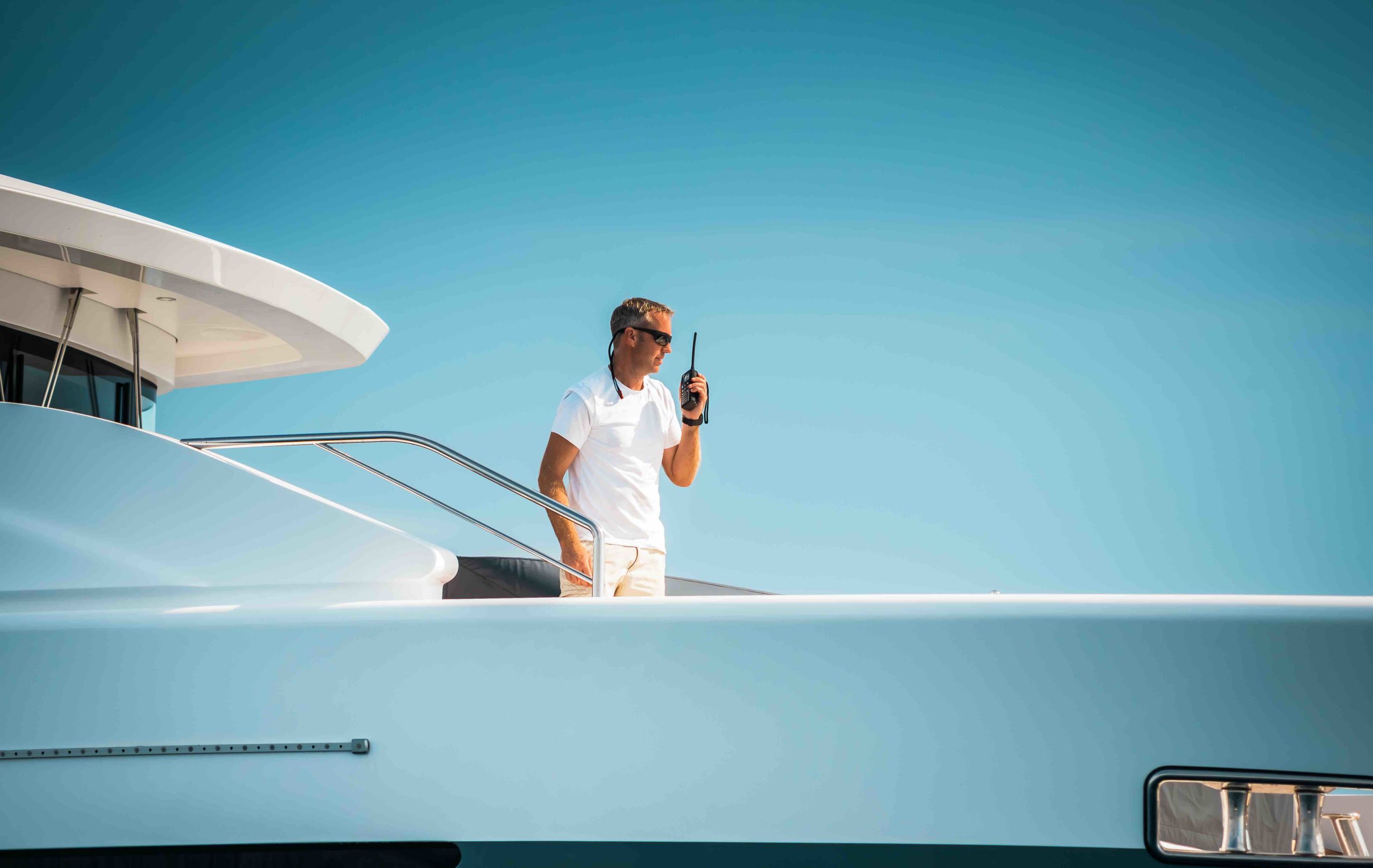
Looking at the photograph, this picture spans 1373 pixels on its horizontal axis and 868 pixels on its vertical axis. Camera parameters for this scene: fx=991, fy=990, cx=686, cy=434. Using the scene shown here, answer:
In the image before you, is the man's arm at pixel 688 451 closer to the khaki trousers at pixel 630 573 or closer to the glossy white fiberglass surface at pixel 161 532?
the khaki trousers at pixel 630 573

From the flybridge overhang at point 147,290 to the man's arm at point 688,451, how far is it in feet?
3.43

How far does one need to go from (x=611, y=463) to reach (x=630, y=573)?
334 millimetres

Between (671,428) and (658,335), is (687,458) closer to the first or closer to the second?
(671,428)

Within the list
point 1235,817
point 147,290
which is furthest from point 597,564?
point 147,290

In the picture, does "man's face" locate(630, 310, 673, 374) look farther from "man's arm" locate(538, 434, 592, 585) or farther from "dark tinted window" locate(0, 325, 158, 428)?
"dark tinted window" locate(0, 325, 158, 428)

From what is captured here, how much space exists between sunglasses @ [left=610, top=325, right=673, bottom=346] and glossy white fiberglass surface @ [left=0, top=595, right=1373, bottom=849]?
1302mm

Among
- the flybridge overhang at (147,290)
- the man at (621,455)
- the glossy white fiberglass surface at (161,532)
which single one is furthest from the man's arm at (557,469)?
the flybridge overhang at (147,290)

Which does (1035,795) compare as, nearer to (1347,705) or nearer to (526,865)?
(1347,705)

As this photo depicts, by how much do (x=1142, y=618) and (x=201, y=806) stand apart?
6.02 feet

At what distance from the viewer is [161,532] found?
227 cm

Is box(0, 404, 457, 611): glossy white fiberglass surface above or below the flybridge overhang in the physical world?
below

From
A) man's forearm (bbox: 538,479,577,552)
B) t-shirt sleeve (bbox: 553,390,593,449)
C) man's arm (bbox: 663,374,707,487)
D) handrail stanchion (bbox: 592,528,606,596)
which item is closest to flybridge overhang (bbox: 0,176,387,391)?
t-shirt sleeve (bbox: 553,390,593,449)

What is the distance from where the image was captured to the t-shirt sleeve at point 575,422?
298 cm

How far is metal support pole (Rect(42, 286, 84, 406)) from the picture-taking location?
8.52 feet
